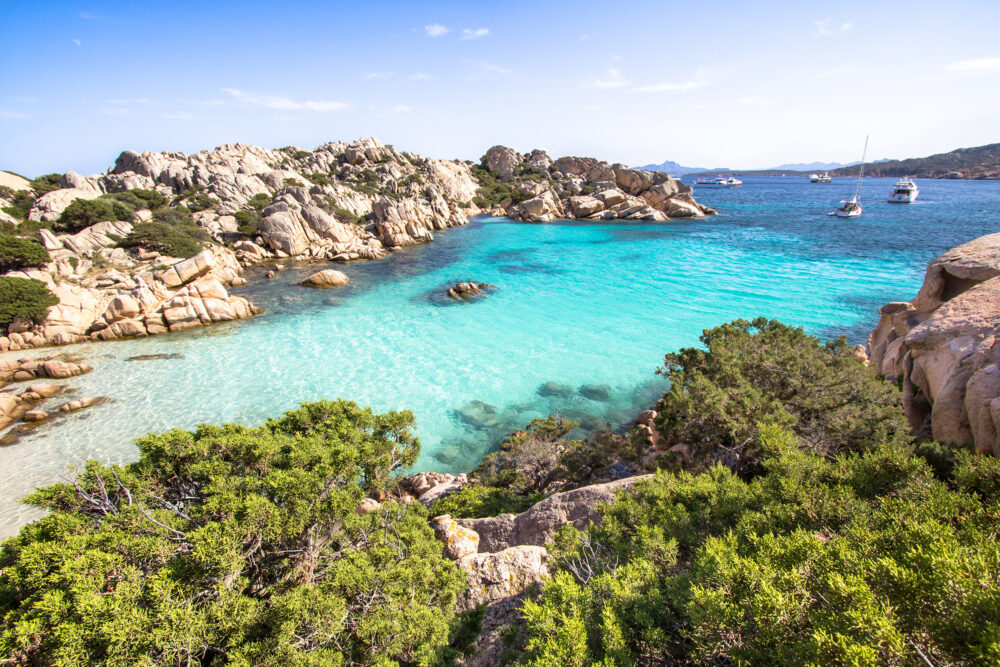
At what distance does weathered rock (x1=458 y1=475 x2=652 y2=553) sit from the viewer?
8203mm

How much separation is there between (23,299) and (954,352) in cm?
3776

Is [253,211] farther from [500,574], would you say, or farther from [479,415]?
[500,574]

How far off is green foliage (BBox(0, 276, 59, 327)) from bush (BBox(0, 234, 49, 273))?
12.9 feet

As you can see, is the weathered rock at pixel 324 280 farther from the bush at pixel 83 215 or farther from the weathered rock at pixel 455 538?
the weathered rock at pixel 455 538

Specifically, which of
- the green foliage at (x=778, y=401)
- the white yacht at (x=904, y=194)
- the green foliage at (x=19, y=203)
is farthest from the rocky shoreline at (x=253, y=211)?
the white yacht at (x=904, y=194)

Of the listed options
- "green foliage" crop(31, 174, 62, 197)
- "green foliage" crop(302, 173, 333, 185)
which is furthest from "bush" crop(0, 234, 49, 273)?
"green foliage" crop(302, 173, 333, 185)

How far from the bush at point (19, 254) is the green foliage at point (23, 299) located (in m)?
3.93

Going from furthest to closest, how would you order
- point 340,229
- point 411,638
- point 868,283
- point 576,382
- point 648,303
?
point 340,229
point 868,283
point 648,303
point 576,382
point 411,638

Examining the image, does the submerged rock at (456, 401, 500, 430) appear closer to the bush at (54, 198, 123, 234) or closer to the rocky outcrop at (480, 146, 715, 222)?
the bush at (54, 198, 123, 234)

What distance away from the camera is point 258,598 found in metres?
5.33

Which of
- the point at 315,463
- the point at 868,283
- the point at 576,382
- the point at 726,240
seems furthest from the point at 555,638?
the point at 726,240

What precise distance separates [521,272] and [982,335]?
30296mm

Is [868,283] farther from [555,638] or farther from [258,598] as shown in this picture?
[258,598]

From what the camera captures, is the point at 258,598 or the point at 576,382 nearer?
the point at 258,598
